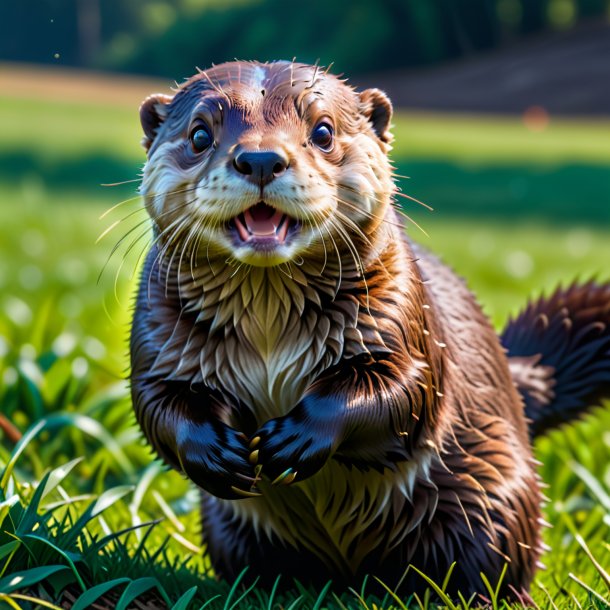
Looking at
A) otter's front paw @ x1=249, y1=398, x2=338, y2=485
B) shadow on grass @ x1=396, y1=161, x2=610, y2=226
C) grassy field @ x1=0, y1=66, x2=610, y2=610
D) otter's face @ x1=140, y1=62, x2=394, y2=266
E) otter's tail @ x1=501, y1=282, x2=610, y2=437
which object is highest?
otter's face @ x1=140, y1=62, x2=394, y2=266

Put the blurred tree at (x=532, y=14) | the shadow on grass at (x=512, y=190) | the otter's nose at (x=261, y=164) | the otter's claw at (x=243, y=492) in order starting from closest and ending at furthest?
1. the otter's nose at (x=261, y=164)
2. the otter's claw at (x=243, y=492)
3. the shadow on grass at (x=512, y=190)
4. the blurred tree at (x=532, y=14)

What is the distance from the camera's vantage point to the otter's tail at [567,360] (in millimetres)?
3152

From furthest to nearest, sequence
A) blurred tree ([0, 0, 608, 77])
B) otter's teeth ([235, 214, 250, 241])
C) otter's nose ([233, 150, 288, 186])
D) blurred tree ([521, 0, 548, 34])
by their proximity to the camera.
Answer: blurred tree ([521, 0, 548, 34]) < blurred tree ([0, 0, 608, 77]) < otter's teeth ([235, 214, 250, 241]) < otter's nose ([233, 150, 288, 186])

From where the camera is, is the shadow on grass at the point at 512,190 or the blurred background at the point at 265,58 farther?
the shadow on grass at the point at 512,190

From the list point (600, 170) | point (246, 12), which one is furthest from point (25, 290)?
point (600, 170)

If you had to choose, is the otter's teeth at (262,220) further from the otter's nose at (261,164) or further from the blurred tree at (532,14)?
the blurred tree at (532,14)

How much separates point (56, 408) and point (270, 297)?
189 cm

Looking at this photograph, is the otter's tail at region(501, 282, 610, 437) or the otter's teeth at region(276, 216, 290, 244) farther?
the otter's tail at region(501, 282, 610, 437)

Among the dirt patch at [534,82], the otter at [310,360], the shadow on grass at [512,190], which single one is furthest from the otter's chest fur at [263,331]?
the dirt patch at [534,82]

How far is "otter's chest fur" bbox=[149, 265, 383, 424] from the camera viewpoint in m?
2.51

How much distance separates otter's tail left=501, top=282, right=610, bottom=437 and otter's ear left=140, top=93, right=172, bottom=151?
4.11 ft

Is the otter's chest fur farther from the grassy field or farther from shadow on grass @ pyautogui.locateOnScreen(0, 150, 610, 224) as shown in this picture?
shadow on grass @ pyautogui.locateOnScreen(0, 150, 610, 224)

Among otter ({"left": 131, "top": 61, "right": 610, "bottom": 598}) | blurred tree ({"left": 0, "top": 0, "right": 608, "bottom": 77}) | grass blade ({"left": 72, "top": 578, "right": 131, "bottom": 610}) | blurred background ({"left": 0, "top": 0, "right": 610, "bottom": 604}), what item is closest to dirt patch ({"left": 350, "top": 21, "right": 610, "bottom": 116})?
blurred background ({"left": 0, "top": 0, "right": 610, "bottom": 604})

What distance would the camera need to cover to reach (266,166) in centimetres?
220
